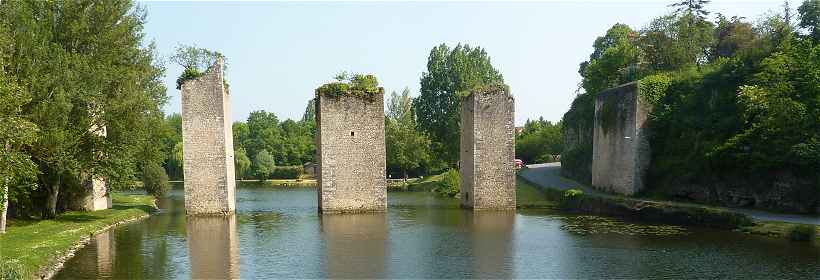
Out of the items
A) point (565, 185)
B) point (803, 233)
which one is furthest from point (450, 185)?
point (803, 233)

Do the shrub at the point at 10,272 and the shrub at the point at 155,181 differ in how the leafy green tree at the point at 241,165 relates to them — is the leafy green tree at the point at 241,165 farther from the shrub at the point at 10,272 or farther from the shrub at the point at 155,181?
the shrub at the point at 10,272

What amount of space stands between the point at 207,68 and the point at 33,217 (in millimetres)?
7054

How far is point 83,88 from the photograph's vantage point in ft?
65.0

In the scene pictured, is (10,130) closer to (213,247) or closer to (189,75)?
(213,247)

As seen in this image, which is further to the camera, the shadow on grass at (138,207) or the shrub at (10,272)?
the shadow on grass at (138,207)

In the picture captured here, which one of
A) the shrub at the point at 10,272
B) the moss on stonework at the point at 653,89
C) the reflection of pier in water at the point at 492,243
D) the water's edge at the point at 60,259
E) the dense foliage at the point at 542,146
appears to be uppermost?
the moss on stonework at the point at 653,89

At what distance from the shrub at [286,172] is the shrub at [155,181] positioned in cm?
2558

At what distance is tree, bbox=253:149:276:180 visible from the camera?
6041 centimetres

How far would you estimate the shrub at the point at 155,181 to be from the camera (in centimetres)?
3578

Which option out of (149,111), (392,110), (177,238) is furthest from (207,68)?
(392,110)

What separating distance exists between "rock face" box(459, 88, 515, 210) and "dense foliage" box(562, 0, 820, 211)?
5172mm

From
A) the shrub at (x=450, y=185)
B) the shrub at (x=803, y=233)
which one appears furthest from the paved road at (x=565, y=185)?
the shrub at (x=450, y=185)

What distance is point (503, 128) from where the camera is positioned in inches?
1027

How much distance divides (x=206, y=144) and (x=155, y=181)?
547 inches
